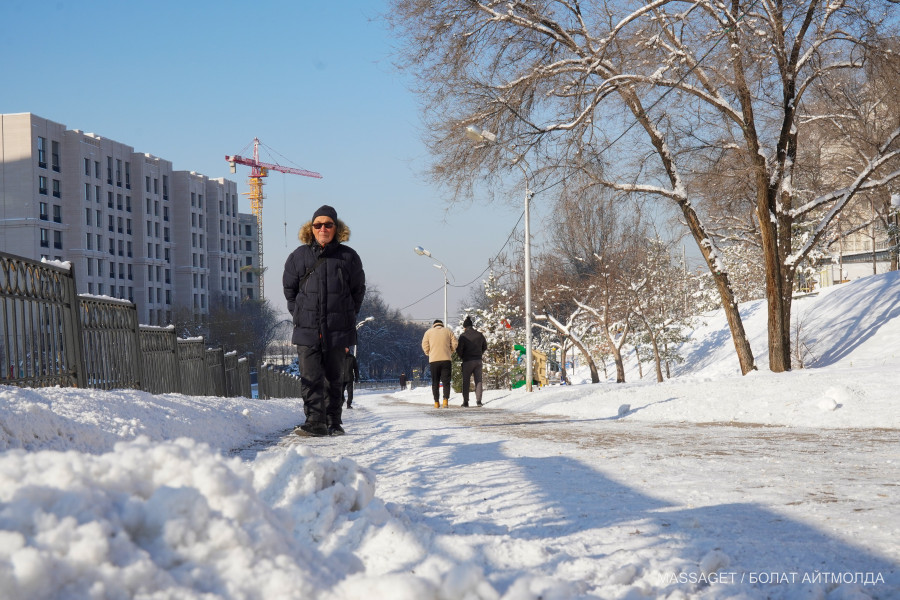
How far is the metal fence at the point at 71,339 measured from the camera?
6324 millimetres

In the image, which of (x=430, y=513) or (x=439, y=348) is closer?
(x=430, y=513)

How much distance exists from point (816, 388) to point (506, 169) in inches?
330

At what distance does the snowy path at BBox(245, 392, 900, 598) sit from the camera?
7.36 feet

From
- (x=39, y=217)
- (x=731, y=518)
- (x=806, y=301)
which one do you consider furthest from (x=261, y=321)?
(x=731, y=518)

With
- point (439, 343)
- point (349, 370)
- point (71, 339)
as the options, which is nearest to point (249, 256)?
point (439, 343)

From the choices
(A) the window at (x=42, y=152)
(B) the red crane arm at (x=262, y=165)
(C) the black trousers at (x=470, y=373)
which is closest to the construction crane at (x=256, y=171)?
(B) the red crane arm at (x=262, y=165)

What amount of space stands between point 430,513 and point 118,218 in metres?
102

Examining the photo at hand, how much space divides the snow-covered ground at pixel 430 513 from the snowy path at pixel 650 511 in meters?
0.01

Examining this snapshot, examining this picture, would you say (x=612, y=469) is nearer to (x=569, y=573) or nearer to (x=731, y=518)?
(x=731, y=518)

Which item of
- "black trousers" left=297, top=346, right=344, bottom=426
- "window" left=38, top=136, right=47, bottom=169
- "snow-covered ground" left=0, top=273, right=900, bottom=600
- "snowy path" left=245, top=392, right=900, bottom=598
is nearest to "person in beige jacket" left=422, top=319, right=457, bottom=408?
"black trousers" left=297, top=346, right=344, bottom=426

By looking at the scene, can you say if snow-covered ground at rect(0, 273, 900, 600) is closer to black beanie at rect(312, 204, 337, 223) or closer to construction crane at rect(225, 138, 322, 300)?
black beanie at rect(312, 204, 337, 223)

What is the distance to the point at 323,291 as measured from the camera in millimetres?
7332

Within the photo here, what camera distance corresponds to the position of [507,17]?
15.7m

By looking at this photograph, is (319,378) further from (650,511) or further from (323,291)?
(650,511)
